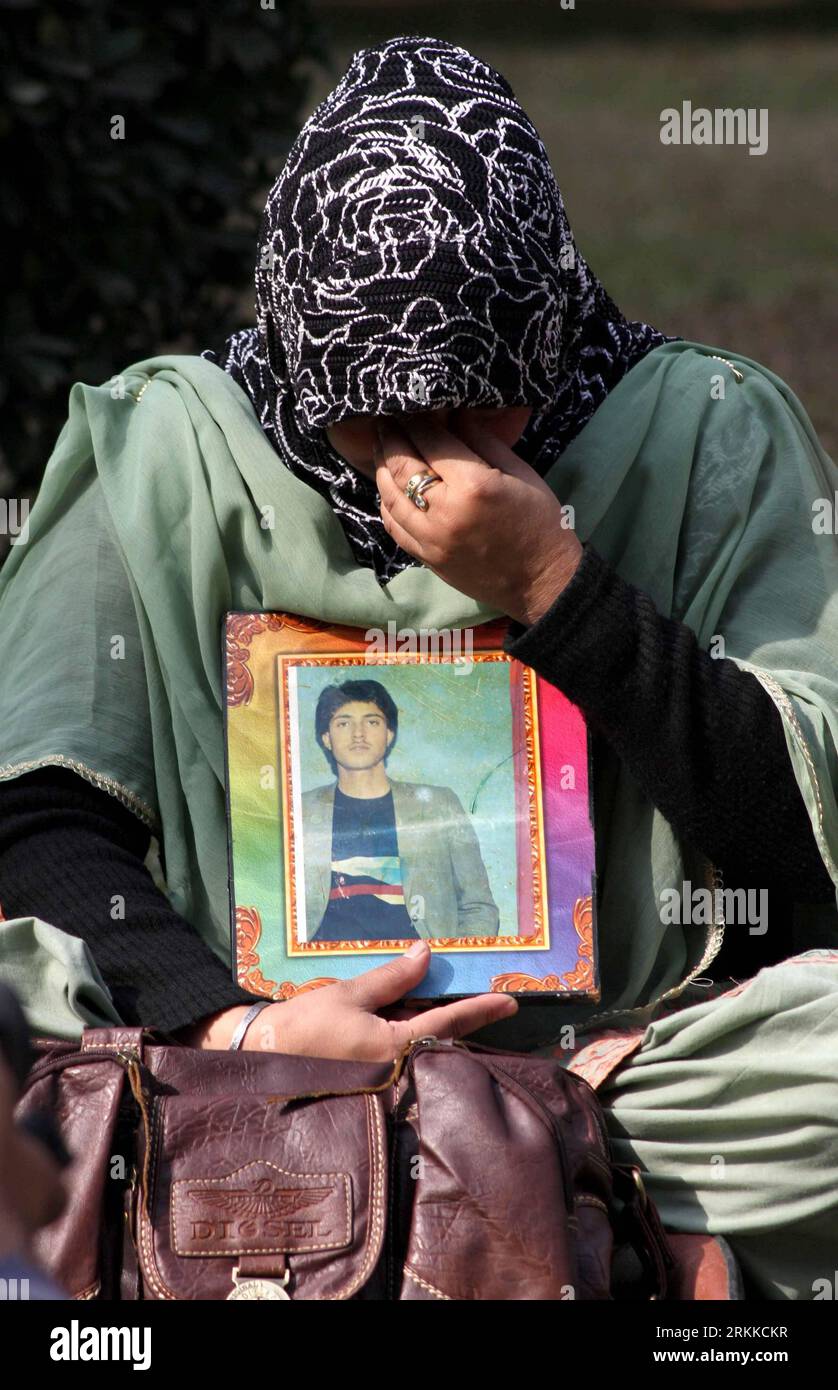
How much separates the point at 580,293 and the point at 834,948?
3.11ft

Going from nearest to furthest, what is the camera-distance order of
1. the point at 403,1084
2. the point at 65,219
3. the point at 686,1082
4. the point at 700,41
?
the point at 403,1084
the point at 686,1082
the point at 65,219
the point at 700,41

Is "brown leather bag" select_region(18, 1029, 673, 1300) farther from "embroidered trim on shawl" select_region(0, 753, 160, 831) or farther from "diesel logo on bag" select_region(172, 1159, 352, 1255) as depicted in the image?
"embroidered trim on shawl" select_region(0, 753, 160, 831)

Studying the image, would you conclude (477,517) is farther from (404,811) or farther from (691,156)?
(691,156)

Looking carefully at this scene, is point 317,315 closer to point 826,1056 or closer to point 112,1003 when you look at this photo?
point 112,1003

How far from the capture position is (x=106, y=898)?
2.54 m

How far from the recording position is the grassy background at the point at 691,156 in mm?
9297

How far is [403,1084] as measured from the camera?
219cm

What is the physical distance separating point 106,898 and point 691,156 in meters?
10.4

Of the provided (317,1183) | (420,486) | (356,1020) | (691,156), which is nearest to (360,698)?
(420,486)

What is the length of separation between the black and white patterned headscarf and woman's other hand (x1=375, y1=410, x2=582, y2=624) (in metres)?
0.06

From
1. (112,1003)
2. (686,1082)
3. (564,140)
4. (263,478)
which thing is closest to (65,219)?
(263,478)

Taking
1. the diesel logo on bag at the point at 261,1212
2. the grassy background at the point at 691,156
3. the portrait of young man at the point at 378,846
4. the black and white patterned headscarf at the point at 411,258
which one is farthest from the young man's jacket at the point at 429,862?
the grassy background at the point at 691,156

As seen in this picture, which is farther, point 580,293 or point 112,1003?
point 580,293

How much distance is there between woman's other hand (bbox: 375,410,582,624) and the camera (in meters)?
2.43
